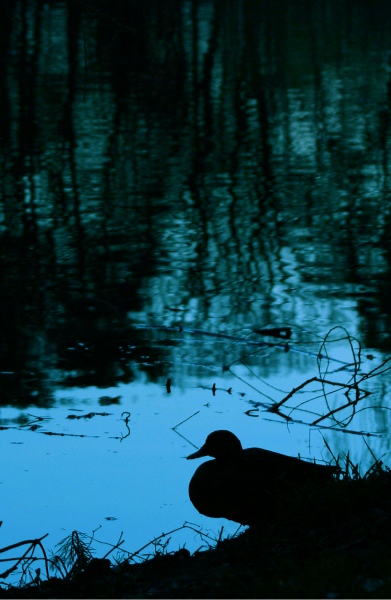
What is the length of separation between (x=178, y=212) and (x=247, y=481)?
5006mm

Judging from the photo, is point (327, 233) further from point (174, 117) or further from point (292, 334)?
point (174, 117)

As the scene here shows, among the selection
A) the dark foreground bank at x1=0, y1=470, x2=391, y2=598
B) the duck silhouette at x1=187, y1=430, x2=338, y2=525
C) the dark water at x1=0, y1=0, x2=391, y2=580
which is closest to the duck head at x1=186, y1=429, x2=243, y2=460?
the duck silhouette at x1=187, y1=430, x2=338, y2=525

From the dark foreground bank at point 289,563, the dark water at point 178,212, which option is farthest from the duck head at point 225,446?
the dark water at point 178,212

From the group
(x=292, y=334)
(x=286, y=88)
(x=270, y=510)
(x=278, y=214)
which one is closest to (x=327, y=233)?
(x=278, y=214)

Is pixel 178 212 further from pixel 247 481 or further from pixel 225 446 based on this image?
pixel 247 481

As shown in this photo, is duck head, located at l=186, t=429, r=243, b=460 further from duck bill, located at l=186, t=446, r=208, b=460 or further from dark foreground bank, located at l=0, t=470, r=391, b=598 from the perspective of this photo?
dark foreground bank, located at l=0, t=470, r=391, b=598

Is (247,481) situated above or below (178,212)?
below

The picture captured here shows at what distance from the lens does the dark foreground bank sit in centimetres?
334

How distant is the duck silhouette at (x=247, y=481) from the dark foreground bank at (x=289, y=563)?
3.2 inches

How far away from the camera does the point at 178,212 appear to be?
29.6 ft

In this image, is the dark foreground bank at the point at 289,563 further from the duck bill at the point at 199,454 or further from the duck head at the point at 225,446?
the duck bill at the point at 199,454

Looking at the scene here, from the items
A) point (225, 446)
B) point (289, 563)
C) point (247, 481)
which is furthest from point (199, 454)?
point (289, 563)

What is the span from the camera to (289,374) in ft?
19.3

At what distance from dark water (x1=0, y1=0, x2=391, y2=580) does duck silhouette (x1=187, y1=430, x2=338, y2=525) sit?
0.83m
